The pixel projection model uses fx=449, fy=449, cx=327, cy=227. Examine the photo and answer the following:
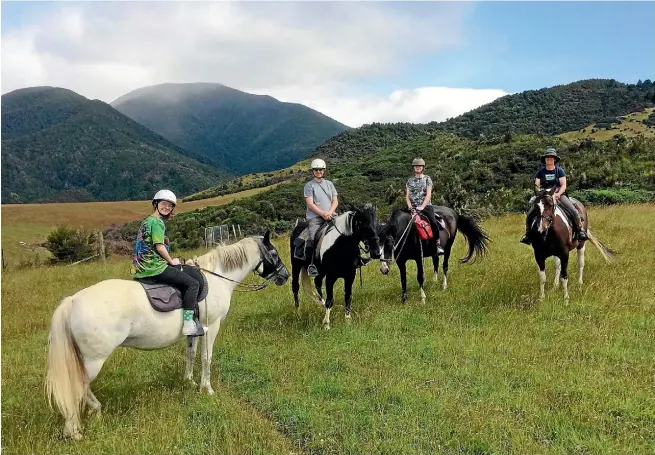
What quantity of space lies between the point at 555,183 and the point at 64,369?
939cm

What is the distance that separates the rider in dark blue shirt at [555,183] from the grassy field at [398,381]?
1.31m

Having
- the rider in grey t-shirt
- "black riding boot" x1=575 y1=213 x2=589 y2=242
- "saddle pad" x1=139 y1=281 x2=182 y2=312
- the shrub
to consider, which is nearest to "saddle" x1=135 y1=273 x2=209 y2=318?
"saddle pad" x1=139 y1=281 x2=182 y2=312

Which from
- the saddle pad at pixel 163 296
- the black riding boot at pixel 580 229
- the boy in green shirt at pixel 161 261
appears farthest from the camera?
the black riding boot at pixel 580 229

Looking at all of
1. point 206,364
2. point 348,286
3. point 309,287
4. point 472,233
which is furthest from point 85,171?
point 206,364

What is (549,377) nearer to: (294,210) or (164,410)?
(164,410)

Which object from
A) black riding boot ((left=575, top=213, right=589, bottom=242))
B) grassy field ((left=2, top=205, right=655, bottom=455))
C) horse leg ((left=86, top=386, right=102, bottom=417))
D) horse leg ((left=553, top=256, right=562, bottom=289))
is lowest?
grassy field ((left=2, top=205, right=655, bottom=455))

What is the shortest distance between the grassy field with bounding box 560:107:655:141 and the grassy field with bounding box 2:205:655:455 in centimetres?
4930

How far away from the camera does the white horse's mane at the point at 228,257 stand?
6.80m

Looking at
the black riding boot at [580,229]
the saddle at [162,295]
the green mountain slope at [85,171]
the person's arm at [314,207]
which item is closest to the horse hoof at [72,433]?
the saddle at [162,295]

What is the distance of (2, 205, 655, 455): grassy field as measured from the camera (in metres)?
4.80

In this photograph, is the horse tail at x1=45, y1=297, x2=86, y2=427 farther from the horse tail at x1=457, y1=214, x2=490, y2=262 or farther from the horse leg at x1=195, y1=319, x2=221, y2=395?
the horse tail at x1=457, y1=214, x2=490, y2=262

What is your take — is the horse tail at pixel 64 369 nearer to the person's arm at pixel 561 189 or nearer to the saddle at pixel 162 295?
the saddle at pixel 162 295

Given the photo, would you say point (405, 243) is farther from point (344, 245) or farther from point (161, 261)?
point (161, 261)

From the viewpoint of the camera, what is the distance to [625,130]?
5506 centimetres
